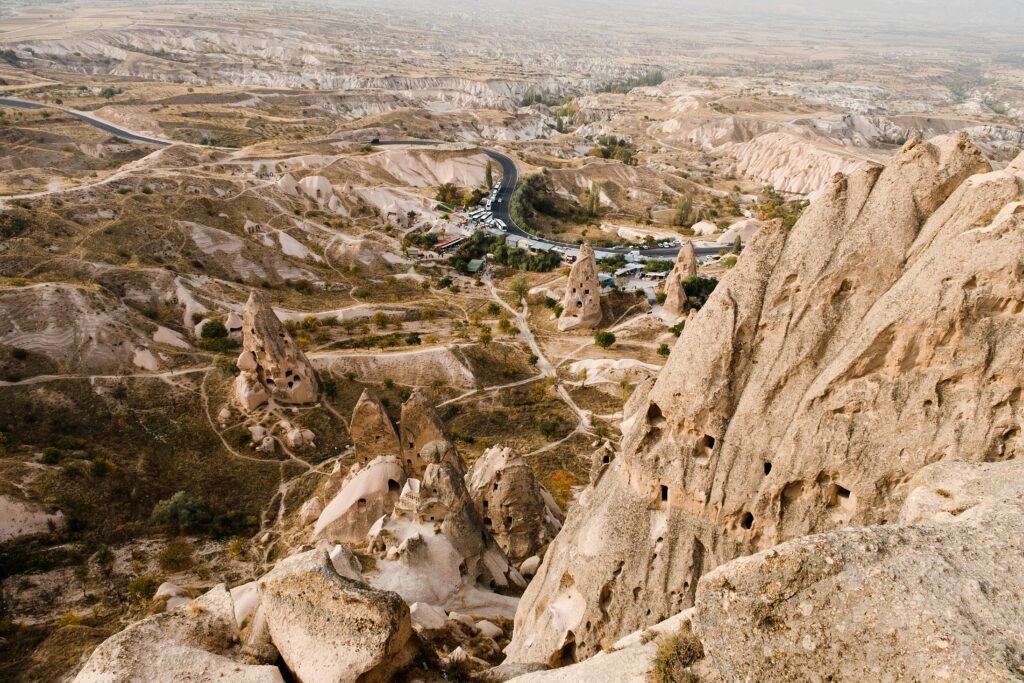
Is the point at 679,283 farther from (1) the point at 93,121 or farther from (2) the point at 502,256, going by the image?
(1) the point at 93,121

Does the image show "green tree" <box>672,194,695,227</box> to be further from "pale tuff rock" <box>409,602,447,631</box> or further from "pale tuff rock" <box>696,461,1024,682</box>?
"pale tuff rock" <box>696,461,1024,682</box>

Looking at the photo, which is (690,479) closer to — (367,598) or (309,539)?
(367,598)

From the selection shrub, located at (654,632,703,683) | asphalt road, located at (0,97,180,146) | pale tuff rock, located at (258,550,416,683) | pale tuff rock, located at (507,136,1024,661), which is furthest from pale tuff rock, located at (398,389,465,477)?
asphalt road, located at (0,97,180,146)

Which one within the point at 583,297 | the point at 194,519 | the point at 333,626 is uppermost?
the point at 333,626

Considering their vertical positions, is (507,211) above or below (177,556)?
above

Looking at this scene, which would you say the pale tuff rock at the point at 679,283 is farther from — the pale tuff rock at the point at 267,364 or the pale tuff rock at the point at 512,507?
the pale tuff rock at the point at 512,507

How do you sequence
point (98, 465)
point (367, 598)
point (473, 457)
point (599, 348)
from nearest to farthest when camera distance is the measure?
point (367, 598) < point (98, 465) < point (473, 457) < point (599, 348)

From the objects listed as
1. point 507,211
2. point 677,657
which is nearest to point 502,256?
point 507,211

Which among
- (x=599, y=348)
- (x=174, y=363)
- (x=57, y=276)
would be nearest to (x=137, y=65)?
(x=57, y=276)
